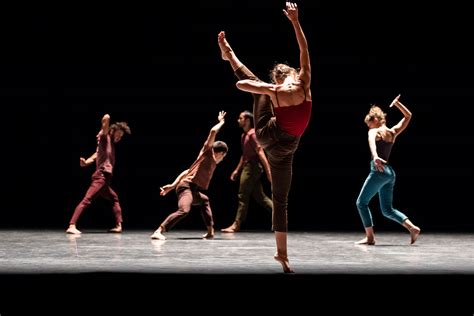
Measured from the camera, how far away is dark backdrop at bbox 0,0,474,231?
500 inches

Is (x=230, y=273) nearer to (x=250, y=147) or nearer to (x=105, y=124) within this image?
(x=105, y=124)

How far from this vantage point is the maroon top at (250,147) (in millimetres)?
10570

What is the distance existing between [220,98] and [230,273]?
7.38 m

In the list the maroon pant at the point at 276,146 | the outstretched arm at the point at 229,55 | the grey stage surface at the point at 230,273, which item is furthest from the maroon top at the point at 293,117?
the grey stage surface at the point at 230,273

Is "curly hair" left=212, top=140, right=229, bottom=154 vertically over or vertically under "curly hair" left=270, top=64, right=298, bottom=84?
under

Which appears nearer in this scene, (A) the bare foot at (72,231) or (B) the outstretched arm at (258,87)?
(B) the outstretched arm at (258,87)

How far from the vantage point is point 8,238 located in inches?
358

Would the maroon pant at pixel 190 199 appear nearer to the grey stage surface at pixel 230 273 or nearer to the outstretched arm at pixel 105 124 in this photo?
the grey stage surface at pixel 230 273

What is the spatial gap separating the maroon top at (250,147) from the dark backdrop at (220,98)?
1.59m

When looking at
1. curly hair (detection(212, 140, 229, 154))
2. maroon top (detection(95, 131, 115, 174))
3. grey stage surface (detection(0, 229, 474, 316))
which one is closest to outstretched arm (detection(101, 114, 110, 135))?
maroon top (detection(95, 131, 115, 174))

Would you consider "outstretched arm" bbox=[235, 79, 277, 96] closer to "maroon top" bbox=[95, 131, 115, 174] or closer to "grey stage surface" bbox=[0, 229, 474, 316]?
"grey stage surface" bbox=[0, 229, 474, 316]

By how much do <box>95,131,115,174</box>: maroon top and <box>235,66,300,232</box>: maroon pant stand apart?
443 cm

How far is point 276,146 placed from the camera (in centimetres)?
615

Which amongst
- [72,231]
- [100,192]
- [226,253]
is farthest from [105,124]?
[226,253]
